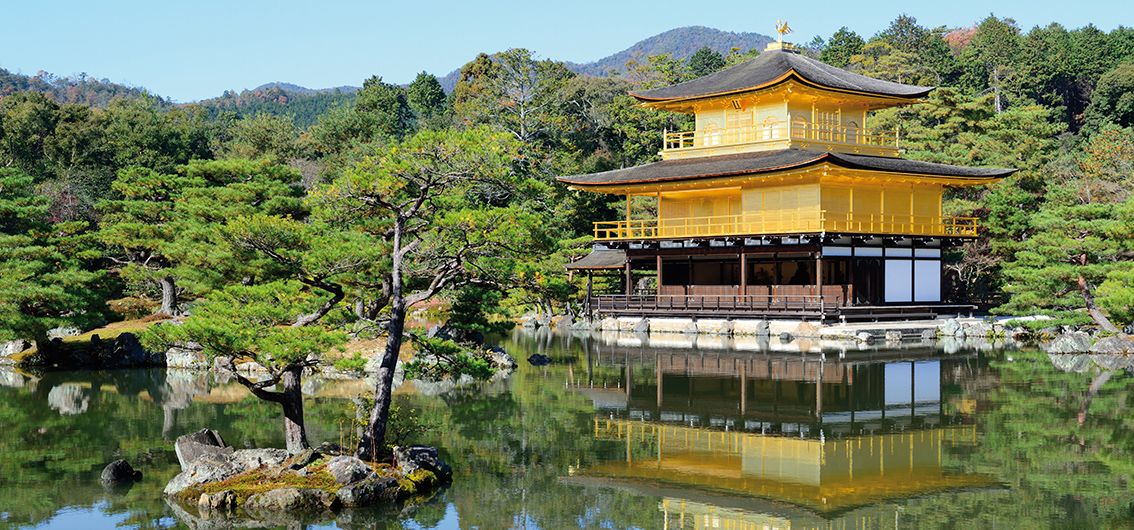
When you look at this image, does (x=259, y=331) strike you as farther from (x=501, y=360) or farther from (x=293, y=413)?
(x=501, y=360)

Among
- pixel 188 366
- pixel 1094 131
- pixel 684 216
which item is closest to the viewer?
pixel 188 366

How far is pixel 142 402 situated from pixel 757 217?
22.5 metres

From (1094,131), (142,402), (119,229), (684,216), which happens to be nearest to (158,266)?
(119,229)

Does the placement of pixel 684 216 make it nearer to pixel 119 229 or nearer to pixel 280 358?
pixel 119 229

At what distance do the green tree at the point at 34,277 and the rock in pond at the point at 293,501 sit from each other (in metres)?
16.4

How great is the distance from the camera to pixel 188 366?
2820 cm

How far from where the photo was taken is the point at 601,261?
44.9 metres

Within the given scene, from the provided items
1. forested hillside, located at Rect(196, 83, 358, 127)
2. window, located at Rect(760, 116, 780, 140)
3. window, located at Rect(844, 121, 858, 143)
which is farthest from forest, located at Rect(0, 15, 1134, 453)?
forested hillside, located at Rect(196, 83, 358, 127)

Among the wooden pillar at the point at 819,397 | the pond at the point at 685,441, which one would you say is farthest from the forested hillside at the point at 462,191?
the wooden pillar at the point at 819,397

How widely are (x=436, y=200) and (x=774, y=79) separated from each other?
85.2 feet

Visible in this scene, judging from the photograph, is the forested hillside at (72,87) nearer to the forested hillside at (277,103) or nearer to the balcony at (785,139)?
the forested hillside at (277,103)

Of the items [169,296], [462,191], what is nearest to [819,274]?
[169,296]

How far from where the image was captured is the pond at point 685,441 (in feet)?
39.8

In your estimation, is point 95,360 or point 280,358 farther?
point 95,360
